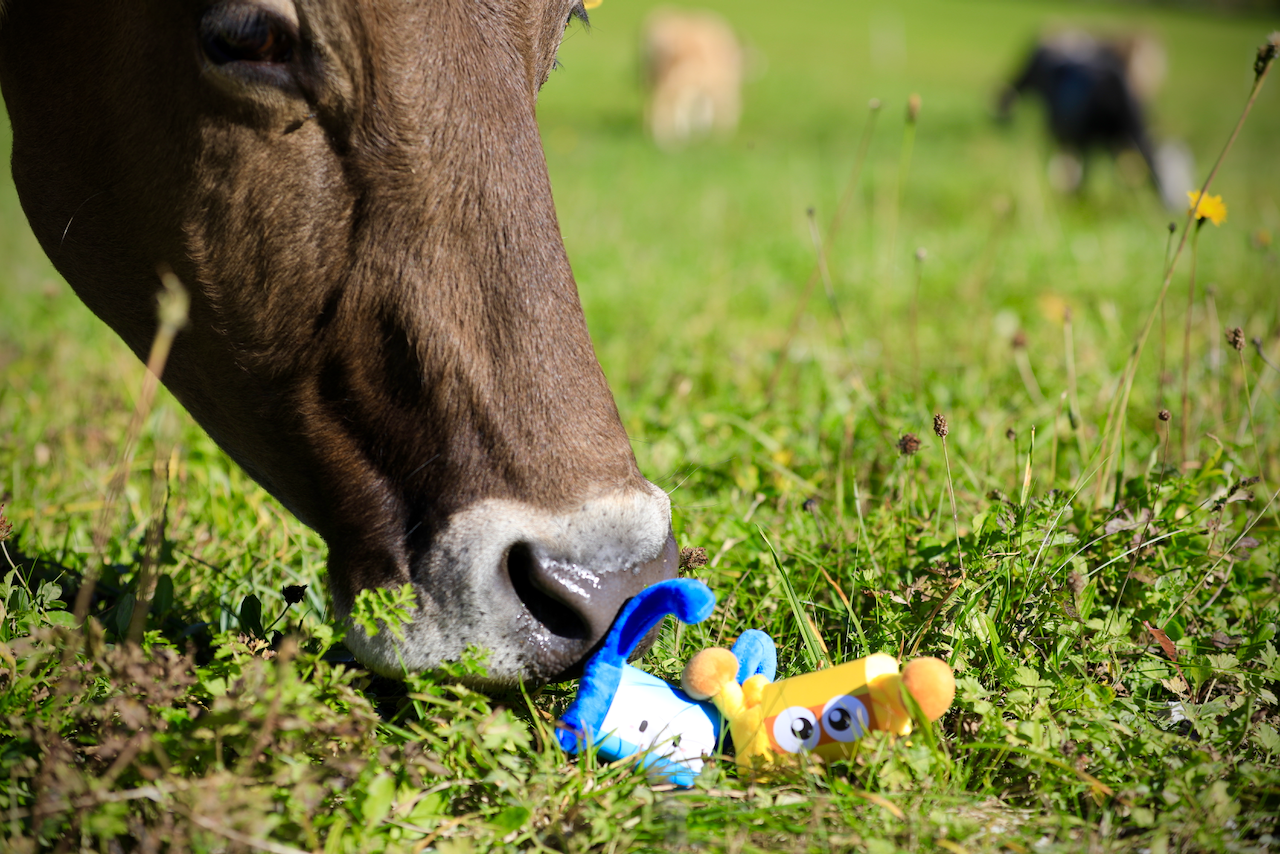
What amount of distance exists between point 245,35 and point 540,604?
44.0 inches

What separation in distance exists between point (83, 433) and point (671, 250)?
14.0ft

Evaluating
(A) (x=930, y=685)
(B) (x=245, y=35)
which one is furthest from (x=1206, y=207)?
(B) (x=245, y=35)

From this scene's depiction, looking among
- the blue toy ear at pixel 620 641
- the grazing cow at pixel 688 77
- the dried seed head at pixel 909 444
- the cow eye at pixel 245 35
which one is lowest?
the blue toy ear at pixel 620 641

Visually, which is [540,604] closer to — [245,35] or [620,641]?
[620,641]

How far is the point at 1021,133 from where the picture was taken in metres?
15.8

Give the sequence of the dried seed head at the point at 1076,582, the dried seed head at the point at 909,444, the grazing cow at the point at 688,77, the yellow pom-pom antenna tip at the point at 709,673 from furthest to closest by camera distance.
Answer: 1. the grazing cow at the point at 688,77
2. the dried seed head at the point at 909,444
3. the dried seed head at the point at 1076,582
4. the yellow pom-pom antenna tip at the point at 709,673

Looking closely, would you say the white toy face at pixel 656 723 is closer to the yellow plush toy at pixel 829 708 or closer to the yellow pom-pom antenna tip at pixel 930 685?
the yellow plush toy at pixel 829 708

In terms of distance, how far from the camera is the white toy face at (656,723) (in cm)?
165

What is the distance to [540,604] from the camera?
1.65 m

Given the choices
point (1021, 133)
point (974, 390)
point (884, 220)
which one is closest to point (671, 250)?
point (884, 220)

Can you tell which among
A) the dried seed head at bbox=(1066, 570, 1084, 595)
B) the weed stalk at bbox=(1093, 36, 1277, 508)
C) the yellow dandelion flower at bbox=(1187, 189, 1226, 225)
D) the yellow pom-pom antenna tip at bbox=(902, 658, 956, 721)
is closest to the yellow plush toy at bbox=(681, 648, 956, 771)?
the yellow pom-pom antenna tip at bbox=(902, 658, 956, 721)

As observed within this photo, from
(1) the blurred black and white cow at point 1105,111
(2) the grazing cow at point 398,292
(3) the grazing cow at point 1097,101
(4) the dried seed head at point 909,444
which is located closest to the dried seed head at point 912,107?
(4) the dried seed head at point 909,444

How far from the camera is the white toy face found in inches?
65.0

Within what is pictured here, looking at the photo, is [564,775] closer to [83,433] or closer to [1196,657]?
[1196,657]
